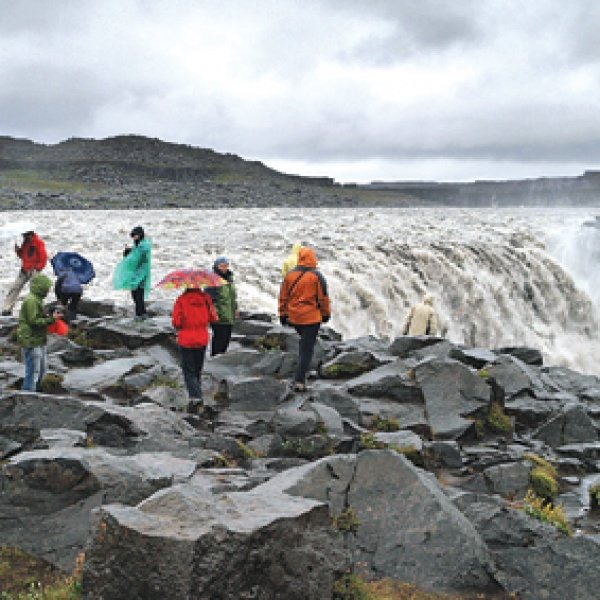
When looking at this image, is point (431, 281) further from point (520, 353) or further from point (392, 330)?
point (520, 353)

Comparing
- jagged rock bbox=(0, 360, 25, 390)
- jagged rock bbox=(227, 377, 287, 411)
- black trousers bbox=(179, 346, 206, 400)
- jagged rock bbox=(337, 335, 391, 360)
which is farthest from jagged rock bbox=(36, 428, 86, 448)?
jagged rock bbox=(337, 335, 391, 360)

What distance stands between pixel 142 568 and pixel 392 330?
2472 cm

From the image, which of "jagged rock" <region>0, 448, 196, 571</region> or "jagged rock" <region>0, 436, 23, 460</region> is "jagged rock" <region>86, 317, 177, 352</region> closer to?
"jagged rock" <region>0, 436, 23, 460</region>

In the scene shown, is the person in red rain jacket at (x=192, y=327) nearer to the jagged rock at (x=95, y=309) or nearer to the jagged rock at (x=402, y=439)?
the jagged rock at (x=402, y=439)

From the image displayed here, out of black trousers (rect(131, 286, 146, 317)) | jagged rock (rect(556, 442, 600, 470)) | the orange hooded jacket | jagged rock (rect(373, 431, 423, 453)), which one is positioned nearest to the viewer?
jagged rock (rect(373, 431, 423, 453))

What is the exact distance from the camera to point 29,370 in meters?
13.0

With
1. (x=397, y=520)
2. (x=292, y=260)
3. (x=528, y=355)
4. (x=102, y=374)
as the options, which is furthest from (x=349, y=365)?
(x=397, y=520)

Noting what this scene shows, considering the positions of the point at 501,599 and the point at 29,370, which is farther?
the point at 29,370

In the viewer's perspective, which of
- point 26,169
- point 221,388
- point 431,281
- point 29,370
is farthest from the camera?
point 26,169

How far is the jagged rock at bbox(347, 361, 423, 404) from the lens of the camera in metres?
15.0

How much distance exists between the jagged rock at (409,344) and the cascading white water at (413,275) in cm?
882

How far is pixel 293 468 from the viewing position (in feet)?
27.8

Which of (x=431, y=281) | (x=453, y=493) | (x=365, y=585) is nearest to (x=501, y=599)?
(x=365, y=585)

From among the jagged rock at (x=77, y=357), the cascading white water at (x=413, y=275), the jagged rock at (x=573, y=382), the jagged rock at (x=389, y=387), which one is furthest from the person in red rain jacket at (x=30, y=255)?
the jagged rock at (x=573, y=382)
